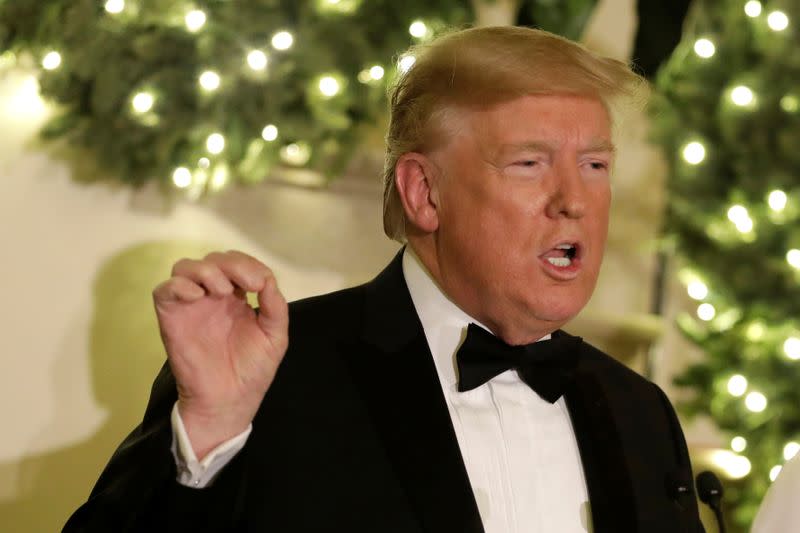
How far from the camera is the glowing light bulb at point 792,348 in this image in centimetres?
352

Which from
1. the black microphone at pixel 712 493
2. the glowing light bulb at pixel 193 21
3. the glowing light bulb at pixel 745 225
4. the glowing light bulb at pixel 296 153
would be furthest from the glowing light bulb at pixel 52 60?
the glowing light bulb at pixel 745 225

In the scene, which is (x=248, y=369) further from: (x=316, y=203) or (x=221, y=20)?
(x=316, y=203)

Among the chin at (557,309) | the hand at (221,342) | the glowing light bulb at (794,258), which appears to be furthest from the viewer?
the glowing light bulb at (794,258)

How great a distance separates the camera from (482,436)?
76.5 inches

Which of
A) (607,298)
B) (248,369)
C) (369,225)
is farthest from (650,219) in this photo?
(248,369)

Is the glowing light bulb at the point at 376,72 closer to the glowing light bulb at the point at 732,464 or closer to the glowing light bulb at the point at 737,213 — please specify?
the glowing light bulb at the point at 737,213

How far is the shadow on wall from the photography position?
9.67ft

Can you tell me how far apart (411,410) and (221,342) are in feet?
1.31

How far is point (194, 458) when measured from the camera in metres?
1.61

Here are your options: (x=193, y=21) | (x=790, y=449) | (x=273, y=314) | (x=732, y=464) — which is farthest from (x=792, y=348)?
(x=273, y=314)

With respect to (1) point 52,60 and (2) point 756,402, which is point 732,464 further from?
(1) point 52,60

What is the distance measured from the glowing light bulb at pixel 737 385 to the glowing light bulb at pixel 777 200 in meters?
0.56

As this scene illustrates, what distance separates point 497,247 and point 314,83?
1300 mm

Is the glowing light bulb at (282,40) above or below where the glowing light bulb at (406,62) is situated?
above
